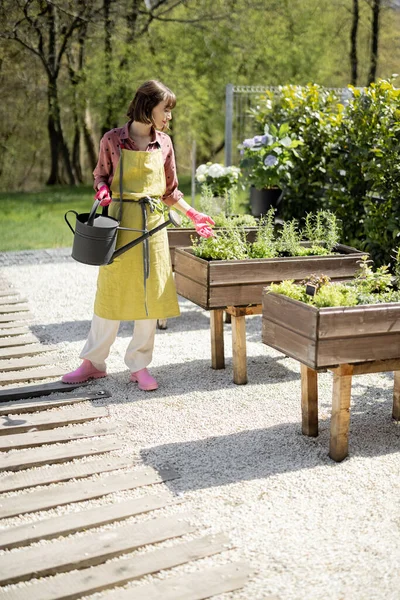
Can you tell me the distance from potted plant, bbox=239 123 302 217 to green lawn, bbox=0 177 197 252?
406 centimetres

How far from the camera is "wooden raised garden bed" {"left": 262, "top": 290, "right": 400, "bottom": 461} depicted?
11.9 ft

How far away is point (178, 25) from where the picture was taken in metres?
19.8

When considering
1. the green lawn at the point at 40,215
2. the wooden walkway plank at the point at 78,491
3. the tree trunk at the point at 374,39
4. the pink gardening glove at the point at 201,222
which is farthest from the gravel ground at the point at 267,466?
the tree trunk at the point at 374,39

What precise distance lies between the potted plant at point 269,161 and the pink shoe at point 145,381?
9.72ft

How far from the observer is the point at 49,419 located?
4.28 meters

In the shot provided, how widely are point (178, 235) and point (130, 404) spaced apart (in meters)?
1.93

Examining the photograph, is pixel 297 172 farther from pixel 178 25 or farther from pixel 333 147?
pixel 178 25

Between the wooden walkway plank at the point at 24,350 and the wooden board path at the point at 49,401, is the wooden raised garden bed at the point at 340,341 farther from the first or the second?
the wooden walkway plank at the point at 24,350

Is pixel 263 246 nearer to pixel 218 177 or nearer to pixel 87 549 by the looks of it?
pixel 218 177

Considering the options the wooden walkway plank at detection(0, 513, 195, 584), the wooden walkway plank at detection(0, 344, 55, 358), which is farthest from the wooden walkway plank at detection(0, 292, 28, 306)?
the wooden walkway plank at detection(0, 513, 195, 584)

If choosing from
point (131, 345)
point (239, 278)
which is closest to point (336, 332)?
point (239, 278)

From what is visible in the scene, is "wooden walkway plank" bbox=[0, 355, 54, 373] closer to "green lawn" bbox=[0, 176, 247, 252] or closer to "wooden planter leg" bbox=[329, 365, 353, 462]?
"wooden planter leg" bbox=[329, 365, 353, 462]

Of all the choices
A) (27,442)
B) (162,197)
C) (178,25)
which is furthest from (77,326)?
(178,25)

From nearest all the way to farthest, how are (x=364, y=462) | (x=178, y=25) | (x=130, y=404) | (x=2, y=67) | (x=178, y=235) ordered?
(x=364, y=462)
(x=130, y=404)
(x=178, y=235)
(x=2, y=67)
(x=178, y=25)
